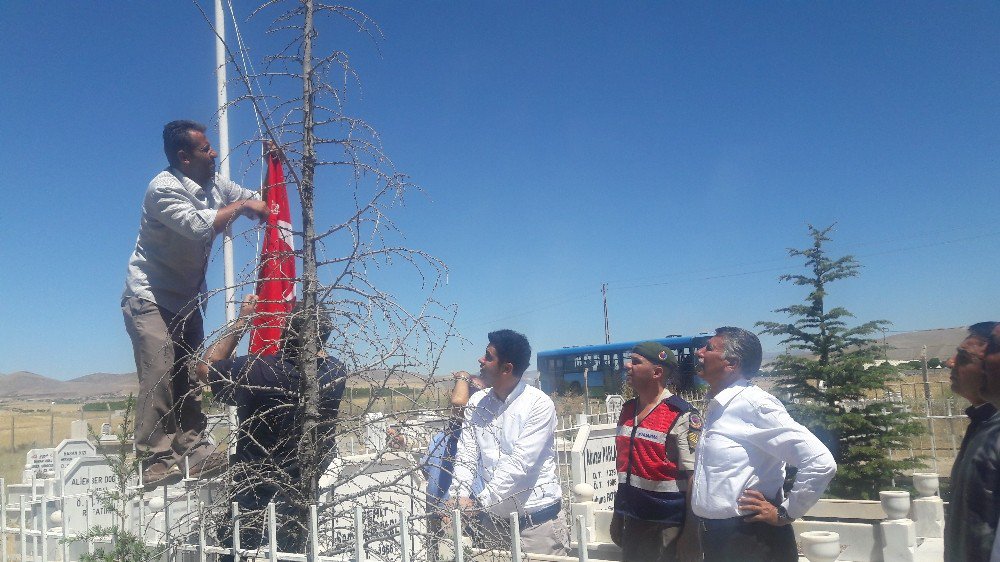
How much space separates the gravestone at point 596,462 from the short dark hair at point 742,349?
122 inches

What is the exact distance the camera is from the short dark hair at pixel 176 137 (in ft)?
11.3

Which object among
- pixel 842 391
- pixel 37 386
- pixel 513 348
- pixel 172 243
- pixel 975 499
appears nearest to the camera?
pixel 975 499

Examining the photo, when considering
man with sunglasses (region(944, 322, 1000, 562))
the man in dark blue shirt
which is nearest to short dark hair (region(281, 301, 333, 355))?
the man in dark blue shirt

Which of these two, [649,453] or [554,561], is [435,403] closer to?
[554,561]

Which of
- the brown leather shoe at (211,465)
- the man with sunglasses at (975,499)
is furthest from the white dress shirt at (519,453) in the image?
the man with sunglasses at (975,499)

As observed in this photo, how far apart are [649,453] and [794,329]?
912 cm

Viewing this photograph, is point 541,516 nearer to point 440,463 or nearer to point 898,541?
point 440,463

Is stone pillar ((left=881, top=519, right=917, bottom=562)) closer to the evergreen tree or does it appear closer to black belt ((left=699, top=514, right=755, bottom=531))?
black belt ((left=699, top=514, right=755, bottom=531))

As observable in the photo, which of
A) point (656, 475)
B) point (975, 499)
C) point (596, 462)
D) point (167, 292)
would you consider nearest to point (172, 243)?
point (167, 292)

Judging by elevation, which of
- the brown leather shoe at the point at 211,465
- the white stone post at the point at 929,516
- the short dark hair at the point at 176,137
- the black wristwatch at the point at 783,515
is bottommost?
the white stone post at the point at 929,516

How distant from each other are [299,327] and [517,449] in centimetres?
142

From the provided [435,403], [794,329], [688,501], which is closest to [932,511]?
[688,501]

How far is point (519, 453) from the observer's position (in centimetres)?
355

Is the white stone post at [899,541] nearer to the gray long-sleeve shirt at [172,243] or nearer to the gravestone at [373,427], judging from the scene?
the gravestone at [373,427]
